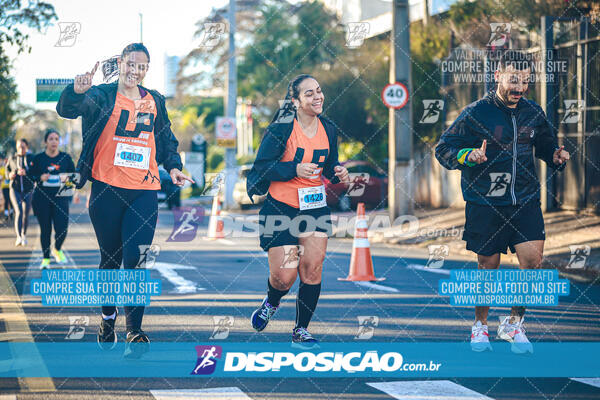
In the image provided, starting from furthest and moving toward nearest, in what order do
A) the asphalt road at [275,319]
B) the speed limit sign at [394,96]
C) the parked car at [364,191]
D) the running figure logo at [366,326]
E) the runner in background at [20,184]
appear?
the parked car at [364,191], the speed limit sign at [394,96], the runner in background at [20,184], the running figure logo at [366,326], the asphalt road at [275,319]

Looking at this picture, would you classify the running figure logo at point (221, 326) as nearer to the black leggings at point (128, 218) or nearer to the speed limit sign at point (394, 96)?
the black leggings at point (128, 218)

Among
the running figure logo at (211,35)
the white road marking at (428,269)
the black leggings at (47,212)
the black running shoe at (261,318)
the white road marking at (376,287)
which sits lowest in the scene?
the white road marking at (428,269)

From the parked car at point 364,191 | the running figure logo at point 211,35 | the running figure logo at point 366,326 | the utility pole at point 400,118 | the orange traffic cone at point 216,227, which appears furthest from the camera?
the parked car at point 364,191

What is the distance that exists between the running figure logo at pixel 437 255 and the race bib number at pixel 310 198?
22.1ft

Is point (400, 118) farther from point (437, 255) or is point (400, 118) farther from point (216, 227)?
point (437, 255)

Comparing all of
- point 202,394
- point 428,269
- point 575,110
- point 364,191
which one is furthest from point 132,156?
point 364,191

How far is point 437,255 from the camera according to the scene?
46.4 feet

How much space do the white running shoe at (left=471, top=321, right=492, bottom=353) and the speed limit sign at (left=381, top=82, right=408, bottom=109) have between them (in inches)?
450

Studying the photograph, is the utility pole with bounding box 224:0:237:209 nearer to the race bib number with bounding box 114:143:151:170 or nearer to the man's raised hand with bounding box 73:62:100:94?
the race bib number with bounding box 114:143:151:170

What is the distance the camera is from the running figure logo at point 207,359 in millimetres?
5871

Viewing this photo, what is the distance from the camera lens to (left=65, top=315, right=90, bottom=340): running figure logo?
23.6 ft

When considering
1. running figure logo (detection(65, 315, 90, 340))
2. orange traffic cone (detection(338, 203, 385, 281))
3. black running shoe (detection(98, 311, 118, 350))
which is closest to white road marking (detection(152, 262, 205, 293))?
orange traffic cone (detection(338, 203, 385, 281))

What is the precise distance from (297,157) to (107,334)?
1880mm

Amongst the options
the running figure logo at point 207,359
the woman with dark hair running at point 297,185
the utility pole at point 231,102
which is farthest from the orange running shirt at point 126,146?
the utility pole at point 231,102
